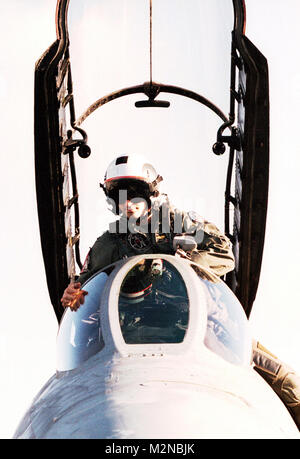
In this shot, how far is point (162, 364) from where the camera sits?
4129 millimetres

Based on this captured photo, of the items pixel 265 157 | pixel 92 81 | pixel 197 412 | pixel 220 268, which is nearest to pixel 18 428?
pixel 197 412

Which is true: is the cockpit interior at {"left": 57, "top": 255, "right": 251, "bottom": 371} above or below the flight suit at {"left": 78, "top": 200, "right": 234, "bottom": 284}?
below

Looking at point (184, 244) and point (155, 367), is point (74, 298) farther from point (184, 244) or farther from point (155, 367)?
point (155, 367)

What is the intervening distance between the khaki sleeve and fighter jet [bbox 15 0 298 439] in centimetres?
103

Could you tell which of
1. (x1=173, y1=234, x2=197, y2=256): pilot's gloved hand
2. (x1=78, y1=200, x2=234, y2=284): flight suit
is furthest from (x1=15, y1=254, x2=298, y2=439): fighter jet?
(x1=78, y1=200, x2=234, y2=284): flight suit

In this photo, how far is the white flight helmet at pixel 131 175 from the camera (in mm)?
7355

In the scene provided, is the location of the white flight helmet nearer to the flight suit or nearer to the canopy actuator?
the flight suit

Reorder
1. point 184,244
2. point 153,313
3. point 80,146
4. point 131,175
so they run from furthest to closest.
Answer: point 80,146
point 131,175
point 184,244
point 153,313

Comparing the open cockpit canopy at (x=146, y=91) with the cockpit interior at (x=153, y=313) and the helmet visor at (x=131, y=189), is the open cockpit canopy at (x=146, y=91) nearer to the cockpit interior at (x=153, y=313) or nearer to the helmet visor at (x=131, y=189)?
the helmet visor at (x=131, y=189)

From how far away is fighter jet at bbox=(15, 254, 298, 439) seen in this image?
347cm

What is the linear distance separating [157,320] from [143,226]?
225cm

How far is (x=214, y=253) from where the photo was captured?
6.70 metres

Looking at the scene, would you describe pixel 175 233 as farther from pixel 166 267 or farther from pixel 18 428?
pixel 18 428

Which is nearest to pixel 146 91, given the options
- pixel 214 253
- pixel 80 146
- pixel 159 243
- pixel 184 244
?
pixel 80 146
